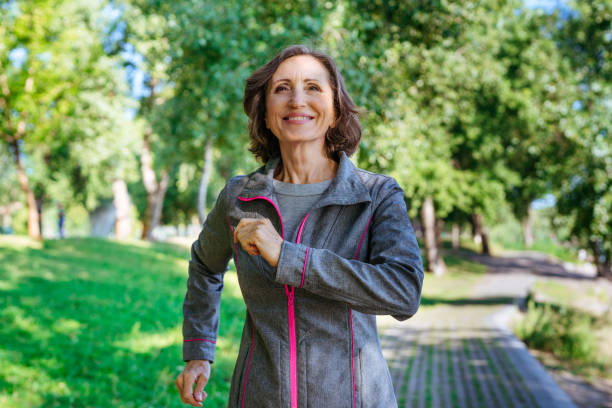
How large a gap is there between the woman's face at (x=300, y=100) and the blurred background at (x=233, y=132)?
4.26 metres

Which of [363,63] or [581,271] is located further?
[581,271]

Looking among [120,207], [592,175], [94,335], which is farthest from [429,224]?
[94,335]

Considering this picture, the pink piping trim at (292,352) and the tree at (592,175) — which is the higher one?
the tree at (592,175)

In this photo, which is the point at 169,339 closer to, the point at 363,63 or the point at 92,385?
the point at 92,385

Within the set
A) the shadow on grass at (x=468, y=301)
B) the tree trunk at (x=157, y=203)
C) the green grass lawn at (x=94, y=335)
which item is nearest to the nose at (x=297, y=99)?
the green grass lawn at (x=94, y=335)

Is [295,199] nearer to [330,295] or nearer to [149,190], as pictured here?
[330,295]

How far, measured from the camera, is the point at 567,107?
12.4 m

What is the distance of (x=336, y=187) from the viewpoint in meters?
1.73

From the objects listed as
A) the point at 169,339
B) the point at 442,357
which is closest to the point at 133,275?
the point at 169,339

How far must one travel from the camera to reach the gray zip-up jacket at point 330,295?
1.54m

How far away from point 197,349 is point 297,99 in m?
1.01

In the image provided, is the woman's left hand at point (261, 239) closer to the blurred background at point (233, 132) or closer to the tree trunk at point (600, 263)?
the blurred background at point (233, 132)

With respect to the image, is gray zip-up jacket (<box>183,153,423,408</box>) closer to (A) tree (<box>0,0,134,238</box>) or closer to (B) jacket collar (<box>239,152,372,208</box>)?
(B) jacket collar (<box>239,152,372,208</box>)

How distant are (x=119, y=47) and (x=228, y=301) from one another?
19092 mm
